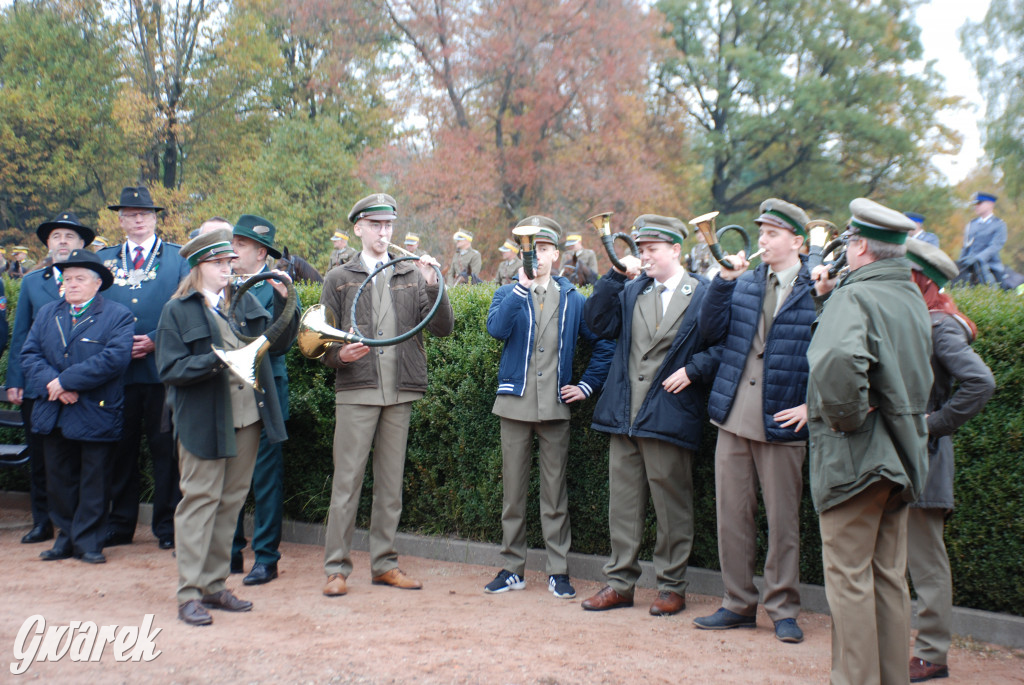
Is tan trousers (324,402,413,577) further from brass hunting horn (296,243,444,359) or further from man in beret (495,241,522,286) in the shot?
man in beret (495,241,522,286)

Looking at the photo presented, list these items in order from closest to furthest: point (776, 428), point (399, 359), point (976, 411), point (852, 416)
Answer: point (852, 416), point (976, 411), point (776, 428), point (399, 359)

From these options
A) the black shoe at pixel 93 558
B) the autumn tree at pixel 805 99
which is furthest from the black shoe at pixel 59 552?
the autumn tree at pixel 805 99

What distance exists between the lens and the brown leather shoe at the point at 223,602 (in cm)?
512

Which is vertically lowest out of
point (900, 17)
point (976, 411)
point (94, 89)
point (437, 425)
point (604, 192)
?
point (437, 425)

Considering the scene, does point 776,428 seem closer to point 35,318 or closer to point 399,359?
point 399,359

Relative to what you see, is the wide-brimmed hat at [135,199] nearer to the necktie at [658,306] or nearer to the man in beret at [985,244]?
the necktie at [658,306]

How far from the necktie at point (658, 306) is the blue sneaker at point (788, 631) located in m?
1.88

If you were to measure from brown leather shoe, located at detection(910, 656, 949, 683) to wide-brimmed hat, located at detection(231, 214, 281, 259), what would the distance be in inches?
184

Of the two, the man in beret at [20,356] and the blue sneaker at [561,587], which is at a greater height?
the man in beret at [20,356]

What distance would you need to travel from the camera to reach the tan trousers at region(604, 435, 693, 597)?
5211 mm

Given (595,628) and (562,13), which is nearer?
(595,628)

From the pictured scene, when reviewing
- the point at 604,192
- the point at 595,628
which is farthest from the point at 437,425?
the point at 604,192

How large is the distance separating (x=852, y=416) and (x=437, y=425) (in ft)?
11.8

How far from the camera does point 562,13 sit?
2564cm
